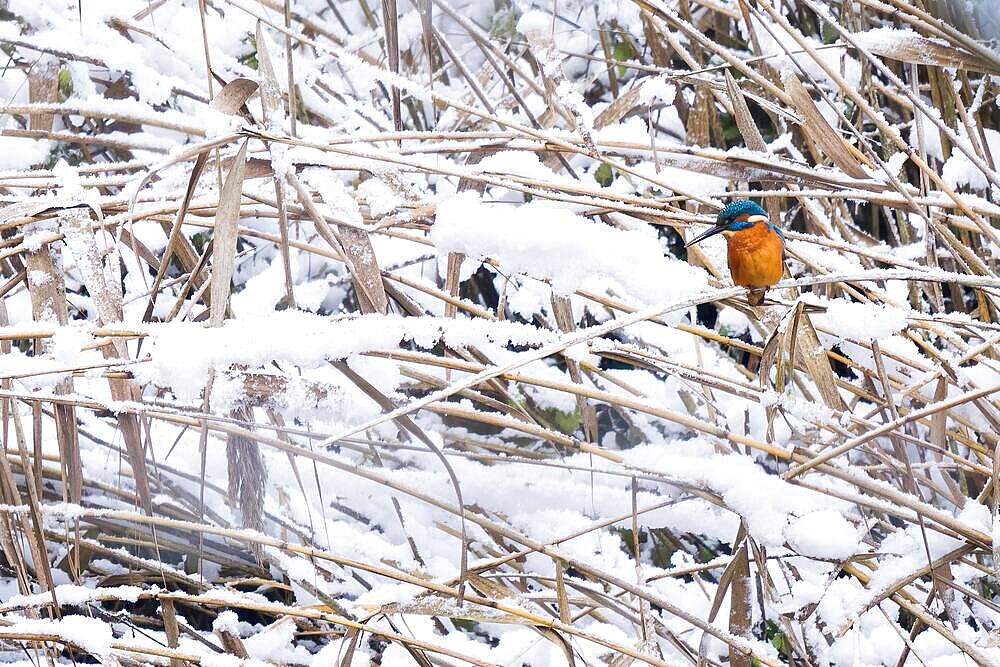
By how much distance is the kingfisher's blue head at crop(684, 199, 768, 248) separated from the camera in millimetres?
1239

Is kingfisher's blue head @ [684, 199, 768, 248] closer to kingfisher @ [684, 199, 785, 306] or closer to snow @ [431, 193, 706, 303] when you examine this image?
kingfisher @ [684, 199, 785, 306]

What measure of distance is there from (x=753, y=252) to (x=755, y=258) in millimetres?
13

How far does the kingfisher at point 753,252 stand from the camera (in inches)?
46.1

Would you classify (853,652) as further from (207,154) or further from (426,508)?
(207,154)

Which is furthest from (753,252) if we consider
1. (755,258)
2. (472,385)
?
(472,385)

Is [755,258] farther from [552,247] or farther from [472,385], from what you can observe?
[472,385]

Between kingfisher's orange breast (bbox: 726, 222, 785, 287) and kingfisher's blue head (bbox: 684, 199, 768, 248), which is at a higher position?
kingfisher's blue head (bbox: 684, 199, 768, 248)

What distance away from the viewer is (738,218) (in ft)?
4.10

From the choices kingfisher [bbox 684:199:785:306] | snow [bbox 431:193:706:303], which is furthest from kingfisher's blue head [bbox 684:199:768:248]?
snow [bbox 431:193:706:303]

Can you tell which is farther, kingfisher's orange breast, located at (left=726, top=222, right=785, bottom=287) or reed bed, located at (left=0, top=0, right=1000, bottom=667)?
kingfisher's orange breast, located at (left=726, top=222, right=785, bottom=287)

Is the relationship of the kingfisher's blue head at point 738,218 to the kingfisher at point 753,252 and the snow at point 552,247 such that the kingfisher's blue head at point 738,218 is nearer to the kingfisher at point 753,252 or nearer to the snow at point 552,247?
the kingfisher at point 753,252

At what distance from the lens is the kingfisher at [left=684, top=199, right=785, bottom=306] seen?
117 centimetres

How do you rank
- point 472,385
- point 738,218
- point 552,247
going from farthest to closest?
1. point 738,218
2. point 552,247
3. point 472,385

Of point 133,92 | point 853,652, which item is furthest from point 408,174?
point 853,652
